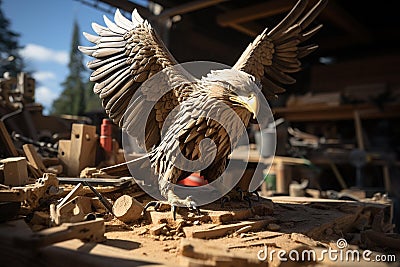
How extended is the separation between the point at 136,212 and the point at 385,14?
7.79 meters

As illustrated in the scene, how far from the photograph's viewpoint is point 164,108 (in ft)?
7.10

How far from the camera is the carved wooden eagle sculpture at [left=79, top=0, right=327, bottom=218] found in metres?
1.92

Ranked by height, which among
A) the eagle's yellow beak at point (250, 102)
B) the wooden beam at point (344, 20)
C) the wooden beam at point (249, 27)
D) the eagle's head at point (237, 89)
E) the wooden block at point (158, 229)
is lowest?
the wooden block at point (158, 229)

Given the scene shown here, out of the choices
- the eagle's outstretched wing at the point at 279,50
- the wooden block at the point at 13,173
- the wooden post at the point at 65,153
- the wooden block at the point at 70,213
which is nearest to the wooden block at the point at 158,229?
the wooden block at the point at 70,213

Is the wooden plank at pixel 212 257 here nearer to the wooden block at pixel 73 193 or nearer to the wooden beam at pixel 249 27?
the wooden block at pixel 73 193

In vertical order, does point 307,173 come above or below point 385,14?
below

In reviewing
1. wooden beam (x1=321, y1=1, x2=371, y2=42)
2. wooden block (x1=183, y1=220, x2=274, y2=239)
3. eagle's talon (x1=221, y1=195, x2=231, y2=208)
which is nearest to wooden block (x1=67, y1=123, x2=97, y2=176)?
eagle's talon (x1=221, y1=195, x2=231, y2=208)

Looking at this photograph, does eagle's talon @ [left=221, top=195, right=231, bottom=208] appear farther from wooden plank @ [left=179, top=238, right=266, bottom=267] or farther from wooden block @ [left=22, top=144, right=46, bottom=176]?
wooden block @ [left=22, top=144, right=46, bottom=176]

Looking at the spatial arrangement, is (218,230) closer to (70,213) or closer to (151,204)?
(151,204)

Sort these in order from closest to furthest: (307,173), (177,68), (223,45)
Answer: (177,68)
(307,173)
(223,45)

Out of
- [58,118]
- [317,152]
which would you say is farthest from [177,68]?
[317,152]

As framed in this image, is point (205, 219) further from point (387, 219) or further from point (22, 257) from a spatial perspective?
point (387, 219)

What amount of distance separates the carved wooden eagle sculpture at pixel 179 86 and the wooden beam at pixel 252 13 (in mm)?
2457

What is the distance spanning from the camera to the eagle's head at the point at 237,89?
1.80 metres
